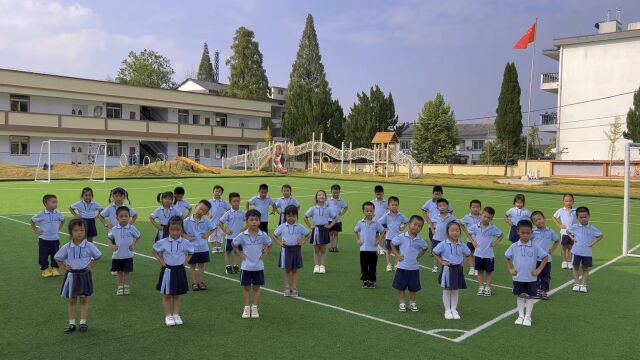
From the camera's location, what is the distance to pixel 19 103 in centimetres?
4750

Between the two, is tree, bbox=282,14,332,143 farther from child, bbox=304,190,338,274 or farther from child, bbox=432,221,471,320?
child, bbox=432,221,471,320

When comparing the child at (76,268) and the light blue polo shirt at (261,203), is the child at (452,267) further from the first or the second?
the light blue polo shirt at (261,203)

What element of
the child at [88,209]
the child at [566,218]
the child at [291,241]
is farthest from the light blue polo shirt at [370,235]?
the child at [88,209]

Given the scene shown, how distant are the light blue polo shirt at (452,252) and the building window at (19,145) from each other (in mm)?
48458

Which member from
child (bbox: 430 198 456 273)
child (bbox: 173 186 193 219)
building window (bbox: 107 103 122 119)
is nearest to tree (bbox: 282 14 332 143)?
building window (bbox: 107 103 122 119)

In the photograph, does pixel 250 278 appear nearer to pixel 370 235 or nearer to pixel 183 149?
Result: pixel 370 235

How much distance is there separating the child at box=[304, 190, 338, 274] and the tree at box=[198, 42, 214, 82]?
99.9 m

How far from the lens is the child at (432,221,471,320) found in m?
8.00

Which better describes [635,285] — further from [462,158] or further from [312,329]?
[462,158]

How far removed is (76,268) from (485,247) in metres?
6.76

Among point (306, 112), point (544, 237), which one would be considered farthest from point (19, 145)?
point (544, 237)

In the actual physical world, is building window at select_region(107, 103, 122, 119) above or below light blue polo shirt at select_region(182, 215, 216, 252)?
above

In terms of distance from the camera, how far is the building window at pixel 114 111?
2133 inches

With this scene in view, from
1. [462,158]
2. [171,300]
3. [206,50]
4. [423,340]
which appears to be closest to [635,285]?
[423,340]
